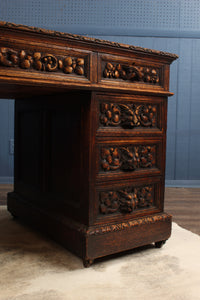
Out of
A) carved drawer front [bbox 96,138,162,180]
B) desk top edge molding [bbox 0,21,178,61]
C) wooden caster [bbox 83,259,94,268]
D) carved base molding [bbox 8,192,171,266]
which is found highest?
desk top edge molding [bbox 0,21,178,61]

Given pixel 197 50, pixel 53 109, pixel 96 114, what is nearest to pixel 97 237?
pixel 96 114

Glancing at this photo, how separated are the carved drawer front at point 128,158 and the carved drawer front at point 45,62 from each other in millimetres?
416

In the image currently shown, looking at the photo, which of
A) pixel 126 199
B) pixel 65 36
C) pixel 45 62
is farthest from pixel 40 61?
pixel 126 199

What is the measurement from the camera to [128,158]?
1.89m

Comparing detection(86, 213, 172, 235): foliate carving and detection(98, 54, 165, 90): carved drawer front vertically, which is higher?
detection(98, 54, 165, 90): carved drawer front

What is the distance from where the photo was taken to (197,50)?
13.7 feet

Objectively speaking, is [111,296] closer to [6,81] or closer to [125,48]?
[6,81]

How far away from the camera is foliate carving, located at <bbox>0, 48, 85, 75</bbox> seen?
4.82 ft

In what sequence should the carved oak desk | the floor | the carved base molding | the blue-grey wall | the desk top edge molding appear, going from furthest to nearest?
the blue-grey wall → the floor → the carved base molding → the carved oak desk → the desk top edge molding

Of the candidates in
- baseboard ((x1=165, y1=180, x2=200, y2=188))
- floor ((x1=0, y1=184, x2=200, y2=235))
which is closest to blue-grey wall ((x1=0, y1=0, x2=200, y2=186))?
baseboard ((x1=165, y1=180, x2=200, y2=188))

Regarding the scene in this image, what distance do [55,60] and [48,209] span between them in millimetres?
1003

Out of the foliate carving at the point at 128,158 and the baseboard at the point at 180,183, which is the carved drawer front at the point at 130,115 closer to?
the foliate carving at the point at 128,158

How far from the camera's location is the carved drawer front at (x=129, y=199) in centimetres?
180

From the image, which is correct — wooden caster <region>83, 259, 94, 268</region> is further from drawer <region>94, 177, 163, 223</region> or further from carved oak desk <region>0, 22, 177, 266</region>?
drawer <region>94, 177, 163, 223</region>
